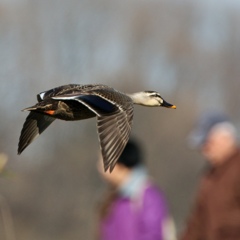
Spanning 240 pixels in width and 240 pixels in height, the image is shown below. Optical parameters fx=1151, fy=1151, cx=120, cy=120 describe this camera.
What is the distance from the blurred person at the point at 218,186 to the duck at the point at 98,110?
9.15 feet

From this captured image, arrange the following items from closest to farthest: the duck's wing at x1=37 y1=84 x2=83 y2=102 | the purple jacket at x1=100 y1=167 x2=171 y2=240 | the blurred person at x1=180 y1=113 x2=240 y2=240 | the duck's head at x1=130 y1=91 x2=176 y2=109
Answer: the duck's wing at x1=37 y1=84 x2=83 y2=102
the duck's head at x1=130 y1=91 x2=176 y2=109
the blurred person at x1=180 y1=113 x2=240 y2=240
the purple jacket at x1=100 y1=167 x2=171 y2=240

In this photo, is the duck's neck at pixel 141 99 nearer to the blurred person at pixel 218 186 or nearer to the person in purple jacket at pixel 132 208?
the blurred person at pixel 218 186

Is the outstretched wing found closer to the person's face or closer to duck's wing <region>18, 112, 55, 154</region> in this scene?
duck's wing <region>18, 112, 55, 154</region>

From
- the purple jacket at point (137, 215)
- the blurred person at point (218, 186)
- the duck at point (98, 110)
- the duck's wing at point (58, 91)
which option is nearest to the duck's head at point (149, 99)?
the duck at point (98, 110)

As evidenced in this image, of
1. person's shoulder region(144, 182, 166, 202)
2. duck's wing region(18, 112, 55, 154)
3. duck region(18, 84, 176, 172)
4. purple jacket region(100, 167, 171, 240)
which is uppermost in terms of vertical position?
duck region(18, 84, 176, 172)

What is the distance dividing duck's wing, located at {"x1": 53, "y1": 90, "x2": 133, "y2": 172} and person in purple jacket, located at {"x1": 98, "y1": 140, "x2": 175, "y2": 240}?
288 centimetres

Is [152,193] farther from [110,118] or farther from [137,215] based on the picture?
[110,118]

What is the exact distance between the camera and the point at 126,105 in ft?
9.29

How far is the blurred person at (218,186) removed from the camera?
18.7ft

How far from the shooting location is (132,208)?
5.91 meters

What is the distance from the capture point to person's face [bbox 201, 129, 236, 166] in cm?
595

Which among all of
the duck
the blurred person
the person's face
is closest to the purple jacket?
the blurred person

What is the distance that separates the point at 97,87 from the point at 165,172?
18500mm

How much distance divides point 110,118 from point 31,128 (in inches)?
7.9
